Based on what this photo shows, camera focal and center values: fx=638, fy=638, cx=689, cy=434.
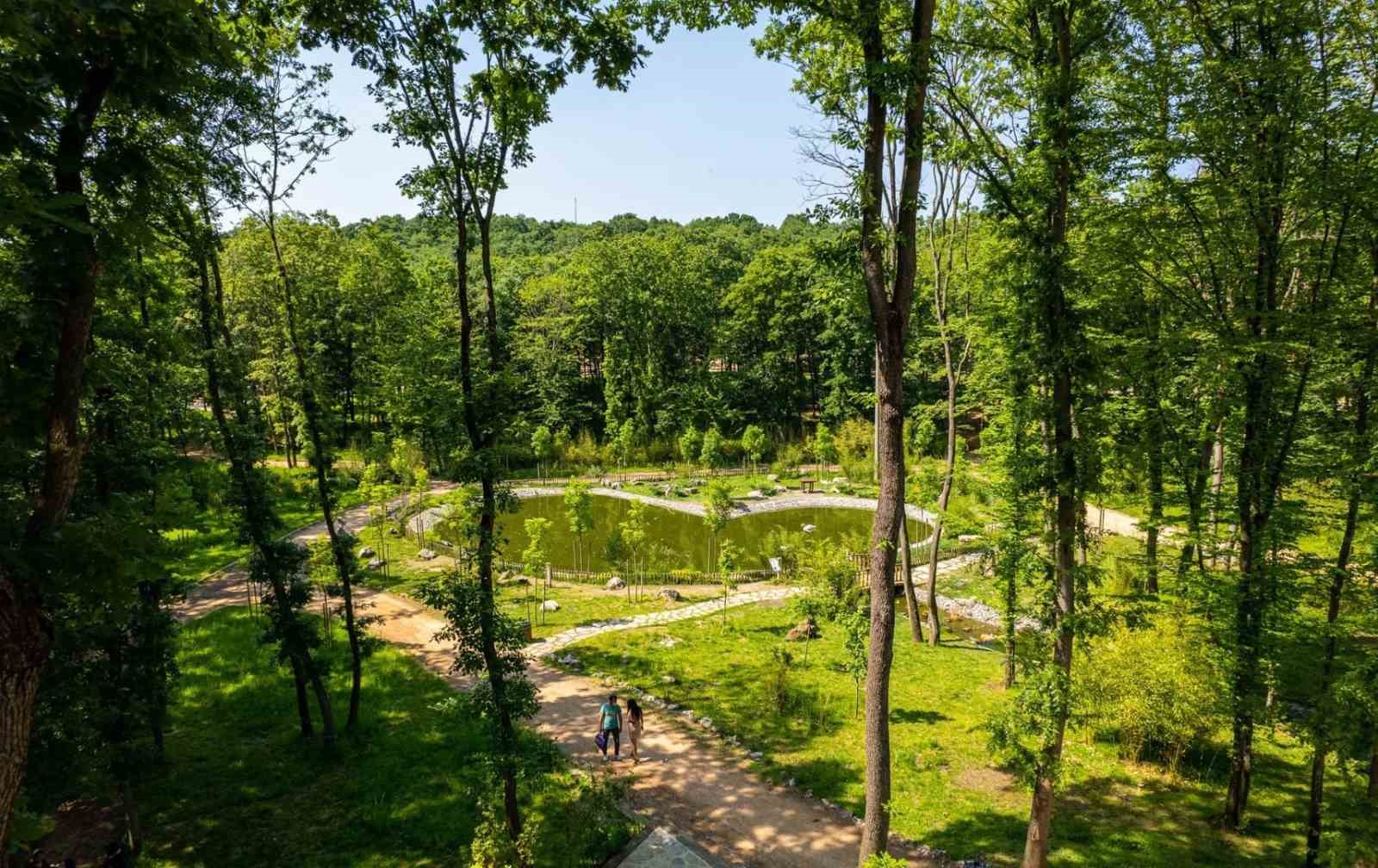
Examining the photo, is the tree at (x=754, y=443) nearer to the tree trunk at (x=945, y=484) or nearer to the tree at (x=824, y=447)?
the tree at (x=824, y=447)

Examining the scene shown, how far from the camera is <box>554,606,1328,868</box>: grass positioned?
9.01 meters

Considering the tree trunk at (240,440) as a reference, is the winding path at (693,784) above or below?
below

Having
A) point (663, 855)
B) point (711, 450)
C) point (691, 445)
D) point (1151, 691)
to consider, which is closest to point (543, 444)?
point (691, 445)

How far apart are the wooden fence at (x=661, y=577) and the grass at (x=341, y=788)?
8.07 metres

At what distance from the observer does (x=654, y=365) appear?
44.1 meters

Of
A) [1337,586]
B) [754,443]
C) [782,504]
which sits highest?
[1337,586]

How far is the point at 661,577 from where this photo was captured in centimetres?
2250

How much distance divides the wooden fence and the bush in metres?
12.3

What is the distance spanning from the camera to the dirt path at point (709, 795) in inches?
357

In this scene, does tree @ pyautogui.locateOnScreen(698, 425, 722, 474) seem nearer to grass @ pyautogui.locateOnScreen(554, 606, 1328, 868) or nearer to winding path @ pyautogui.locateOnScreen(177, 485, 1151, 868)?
winding path @ pyautogui.locateOnScreen(177, 485, 1151, 868)

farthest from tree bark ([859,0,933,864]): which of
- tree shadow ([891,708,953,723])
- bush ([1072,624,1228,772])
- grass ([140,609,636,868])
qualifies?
tree shadow ([891,708,953,723])

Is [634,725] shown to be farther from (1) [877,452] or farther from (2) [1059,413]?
(2) [1059,413]

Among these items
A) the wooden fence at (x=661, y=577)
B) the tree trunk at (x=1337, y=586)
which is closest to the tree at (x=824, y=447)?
the wooden fence at (x=661, y=577)

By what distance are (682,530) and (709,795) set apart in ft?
61.1
